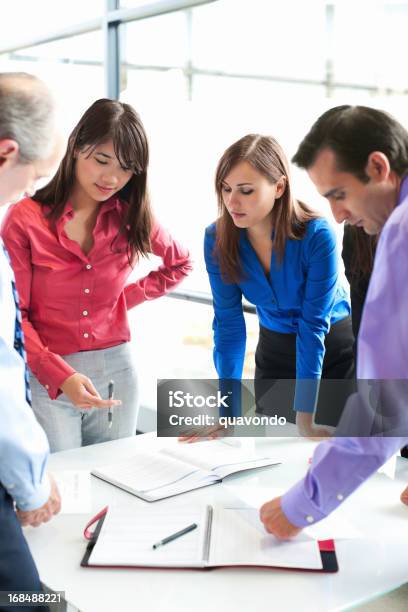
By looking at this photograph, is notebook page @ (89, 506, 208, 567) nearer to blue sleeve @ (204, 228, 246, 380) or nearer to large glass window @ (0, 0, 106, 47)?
blue sleeve @ (204, 228, 246, 380)

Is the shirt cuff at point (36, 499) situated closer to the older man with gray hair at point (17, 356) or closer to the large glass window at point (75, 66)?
the older man with gray hair at point (17, 356)

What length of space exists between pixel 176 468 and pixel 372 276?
0.78 metres

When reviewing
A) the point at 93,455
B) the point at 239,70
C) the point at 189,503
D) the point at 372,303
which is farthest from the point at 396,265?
the point at 239,70

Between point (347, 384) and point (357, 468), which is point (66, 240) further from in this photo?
point (357, 468)

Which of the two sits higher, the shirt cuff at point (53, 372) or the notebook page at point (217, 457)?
the shirt cuff at point (53, 372)

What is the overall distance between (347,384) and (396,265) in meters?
1.37

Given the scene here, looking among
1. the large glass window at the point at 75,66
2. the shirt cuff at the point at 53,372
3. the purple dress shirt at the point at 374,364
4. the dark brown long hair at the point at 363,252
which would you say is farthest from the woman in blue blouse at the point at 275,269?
the large glass window at the point at 75,66

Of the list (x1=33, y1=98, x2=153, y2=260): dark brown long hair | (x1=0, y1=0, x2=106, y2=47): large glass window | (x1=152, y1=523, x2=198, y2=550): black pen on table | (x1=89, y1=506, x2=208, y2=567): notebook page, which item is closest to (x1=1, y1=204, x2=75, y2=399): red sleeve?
(x1=33, y1=98, x2=153, y2=260): dark brown long hair

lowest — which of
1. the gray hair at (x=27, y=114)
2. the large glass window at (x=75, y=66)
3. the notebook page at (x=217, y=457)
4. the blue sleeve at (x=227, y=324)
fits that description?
the notebook page at (x=217, y=457)

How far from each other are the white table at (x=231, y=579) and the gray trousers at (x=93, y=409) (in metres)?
0.63

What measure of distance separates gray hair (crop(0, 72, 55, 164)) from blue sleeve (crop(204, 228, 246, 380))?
1061 millimetres

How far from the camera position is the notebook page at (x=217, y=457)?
1.80 m

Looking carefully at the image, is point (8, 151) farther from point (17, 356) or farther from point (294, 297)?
point (294, 297)

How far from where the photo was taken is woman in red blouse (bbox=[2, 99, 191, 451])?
7.11 feet
